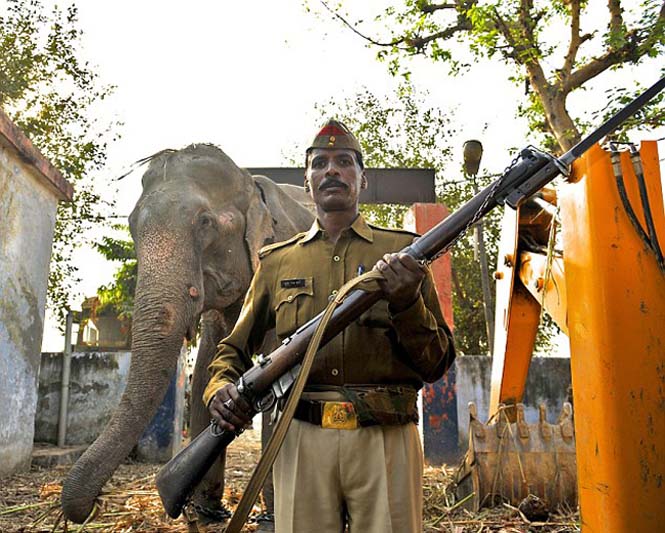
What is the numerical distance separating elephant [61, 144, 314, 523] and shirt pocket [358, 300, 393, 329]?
1809 mm

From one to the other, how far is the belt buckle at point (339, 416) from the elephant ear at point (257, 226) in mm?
2641

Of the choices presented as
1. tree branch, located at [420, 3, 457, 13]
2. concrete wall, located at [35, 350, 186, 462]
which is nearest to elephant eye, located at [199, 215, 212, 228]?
concrete wall, located at [35, 350, 186, 462]

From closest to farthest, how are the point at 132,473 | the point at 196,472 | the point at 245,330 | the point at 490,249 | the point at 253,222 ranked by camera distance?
1. the point at 196,472
2. the point at 245,330
3. the point at 253,222
4. the point at 132,473
5. the point at 490,249

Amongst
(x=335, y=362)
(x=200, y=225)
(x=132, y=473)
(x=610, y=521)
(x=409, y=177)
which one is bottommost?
(x=132, y=473)

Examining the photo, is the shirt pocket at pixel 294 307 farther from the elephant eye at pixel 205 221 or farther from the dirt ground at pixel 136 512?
Result: the elephant eye at pixel 205 221

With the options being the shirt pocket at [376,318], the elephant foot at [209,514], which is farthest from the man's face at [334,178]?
the elephant foot at [209,514]

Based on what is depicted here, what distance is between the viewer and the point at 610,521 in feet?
7.82

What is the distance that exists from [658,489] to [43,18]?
1387 cm

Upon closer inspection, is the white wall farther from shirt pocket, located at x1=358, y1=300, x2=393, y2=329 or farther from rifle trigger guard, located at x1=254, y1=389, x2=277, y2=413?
shirt pocket, located at x1=358, y1=300, x2=393, y2=329

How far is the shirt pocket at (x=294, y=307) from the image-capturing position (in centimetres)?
248

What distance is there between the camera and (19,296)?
7.19 metres

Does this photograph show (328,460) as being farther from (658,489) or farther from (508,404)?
(508,404)

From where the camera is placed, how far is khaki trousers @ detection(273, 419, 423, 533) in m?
2.15

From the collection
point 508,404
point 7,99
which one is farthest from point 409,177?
point 7,99
